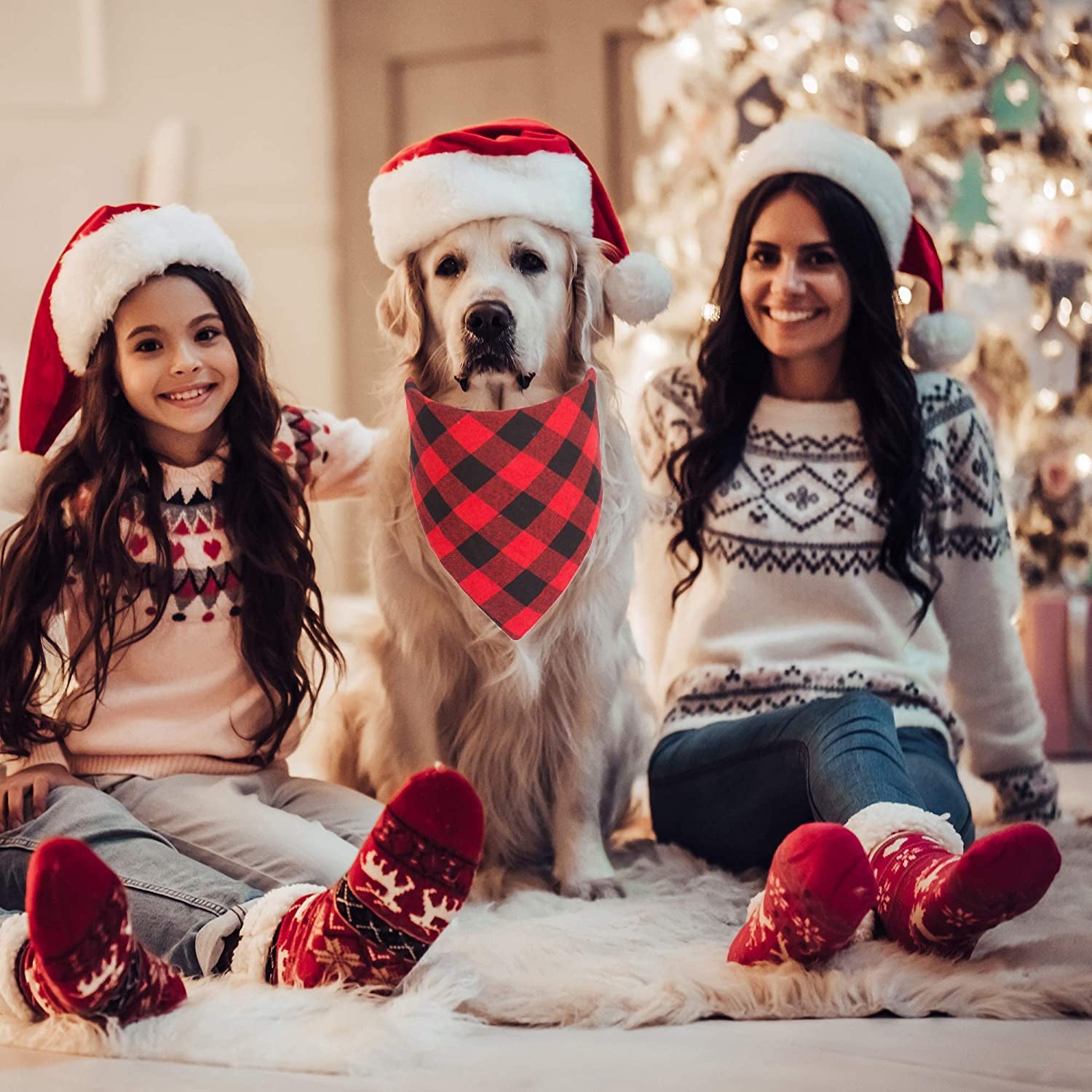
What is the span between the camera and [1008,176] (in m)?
2.99

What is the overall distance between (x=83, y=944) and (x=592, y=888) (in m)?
0.77

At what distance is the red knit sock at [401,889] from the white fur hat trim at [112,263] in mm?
768

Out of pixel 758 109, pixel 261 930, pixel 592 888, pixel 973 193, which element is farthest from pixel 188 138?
pixel 261 930

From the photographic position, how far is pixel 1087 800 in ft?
7.65

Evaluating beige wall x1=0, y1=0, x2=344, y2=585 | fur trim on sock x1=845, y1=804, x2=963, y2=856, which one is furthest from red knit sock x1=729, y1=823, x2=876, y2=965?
beige wall x1=0, y1=0, x2=344, y2=585

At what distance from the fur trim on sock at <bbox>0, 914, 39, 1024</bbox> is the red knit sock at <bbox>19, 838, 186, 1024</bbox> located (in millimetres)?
30

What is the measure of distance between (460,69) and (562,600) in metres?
3.19

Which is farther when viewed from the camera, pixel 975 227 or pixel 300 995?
pixel 975 227

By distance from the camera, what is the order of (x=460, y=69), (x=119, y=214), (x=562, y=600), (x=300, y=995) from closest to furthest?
(x=300, y=995) < (x=119, y=214) < (x=562, y=600) < (x=460, y=69)

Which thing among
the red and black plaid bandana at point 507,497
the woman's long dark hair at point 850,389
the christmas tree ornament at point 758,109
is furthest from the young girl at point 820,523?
the christmas tree ornament at point 758,109

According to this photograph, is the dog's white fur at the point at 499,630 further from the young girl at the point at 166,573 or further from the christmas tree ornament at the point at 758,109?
the christmas tree ornament at the point at 758,109

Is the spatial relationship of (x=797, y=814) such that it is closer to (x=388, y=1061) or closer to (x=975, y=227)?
(x=388, y=1061)

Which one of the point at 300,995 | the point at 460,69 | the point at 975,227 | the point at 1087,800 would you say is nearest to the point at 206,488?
the point at 300,995

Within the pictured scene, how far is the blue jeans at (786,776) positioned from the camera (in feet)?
5.31
